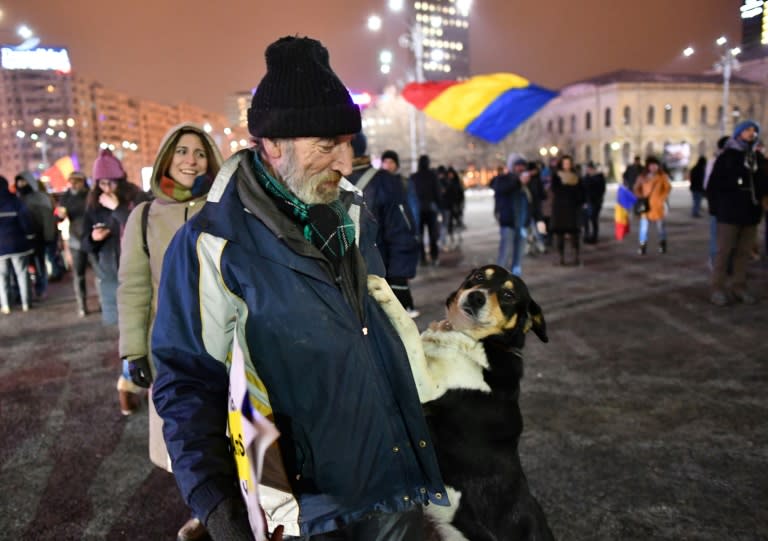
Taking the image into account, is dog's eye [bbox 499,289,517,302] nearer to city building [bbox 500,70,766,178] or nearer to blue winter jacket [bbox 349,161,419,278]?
blue winter jacket [bbox 349,161,419,278]

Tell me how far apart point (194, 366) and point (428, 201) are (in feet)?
36.1

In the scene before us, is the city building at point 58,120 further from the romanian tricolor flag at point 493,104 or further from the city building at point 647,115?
the romanian tricolor flag at point 493,104

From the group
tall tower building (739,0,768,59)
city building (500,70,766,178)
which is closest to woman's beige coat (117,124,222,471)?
tall tower building (739,0,768,59)

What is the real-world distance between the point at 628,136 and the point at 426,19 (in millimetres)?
111366

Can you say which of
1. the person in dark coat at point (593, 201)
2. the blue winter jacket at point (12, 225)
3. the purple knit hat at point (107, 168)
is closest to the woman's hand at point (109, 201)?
the purple knit hat at point (107, 168)

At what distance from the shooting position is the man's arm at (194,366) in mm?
1528

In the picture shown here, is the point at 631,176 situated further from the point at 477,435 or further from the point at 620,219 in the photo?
the point at 477,435

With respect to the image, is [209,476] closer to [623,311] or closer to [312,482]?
[312,482]

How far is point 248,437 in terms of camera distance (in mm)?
1287

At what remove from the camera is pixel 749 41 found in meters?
4.66

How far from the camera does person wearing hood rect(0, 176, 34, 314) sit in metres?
9.11

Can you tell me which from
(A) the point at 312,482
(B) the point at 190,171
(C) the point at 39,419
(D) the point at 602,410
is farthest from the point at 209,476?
(C) the point at 39,419

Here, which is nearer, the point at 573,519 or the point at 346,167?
the point at 346,167

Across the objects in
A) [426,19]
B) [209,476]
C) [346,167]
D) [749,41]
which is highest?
[426,19]
